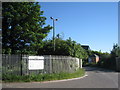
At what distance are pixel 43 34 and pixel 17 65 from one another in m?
4.56

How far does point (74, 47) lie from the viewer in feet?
77.3

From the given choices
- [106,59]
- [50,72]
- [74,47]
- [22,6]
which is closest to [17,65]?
[50,72]

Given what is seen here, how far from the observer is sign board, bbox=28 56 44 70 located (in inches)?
566

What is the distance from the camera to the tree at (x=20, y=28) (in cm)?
1605

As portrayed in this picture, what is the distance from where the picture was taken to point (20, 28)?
15750 mm

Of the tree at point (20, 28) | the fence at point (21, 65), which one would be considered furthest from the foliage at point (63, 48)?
the fence at point (21, 65)

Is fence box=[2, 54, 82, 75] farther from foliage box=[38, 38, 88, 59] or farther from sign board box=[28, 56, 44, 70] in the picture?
foliage box=[38, 38, 88, 59]

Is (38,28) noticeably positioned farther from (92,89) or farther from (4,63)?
(92,89)

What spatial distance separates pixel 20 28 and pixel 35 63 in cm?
348

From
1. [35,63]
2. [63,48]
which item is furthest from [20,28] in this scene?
[63,48]

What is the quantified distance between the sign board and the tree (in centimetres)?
229

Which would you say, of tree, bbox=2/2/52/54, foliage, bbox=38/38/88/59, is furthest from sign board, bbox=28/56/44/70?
foliage, bbox=38/38/88/59

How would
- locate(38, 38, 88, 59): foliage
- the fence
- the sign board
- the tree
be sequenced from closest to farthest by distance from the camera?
the fence, the sign board, the tree, locate(38, 38, 88, 59): foliage

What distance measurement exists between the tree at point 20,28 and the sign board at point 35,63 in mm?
2291
